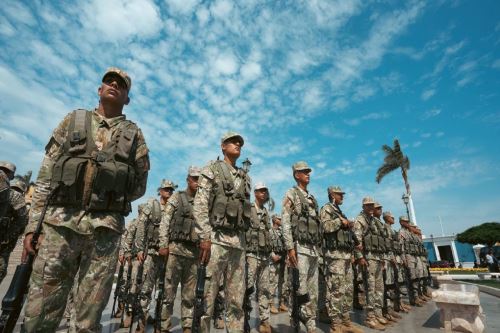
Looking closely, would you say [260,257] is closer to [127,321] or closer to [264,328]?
[264,328]

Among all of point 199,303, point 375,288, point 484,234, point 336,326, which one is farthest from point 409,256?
point 484,234

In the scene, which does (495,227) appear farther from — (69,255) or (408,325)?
(69,255)

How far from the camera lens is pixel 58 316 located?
256 cm

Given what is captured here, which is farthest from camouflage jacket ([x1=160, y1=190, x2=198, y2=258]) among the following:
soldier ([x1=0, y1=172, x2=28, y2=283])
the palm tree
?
the palm tree

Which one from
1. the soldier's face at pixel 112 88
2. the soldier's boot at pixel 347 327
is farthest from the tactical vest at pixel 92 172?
the soldier's boot at pixel 347 327

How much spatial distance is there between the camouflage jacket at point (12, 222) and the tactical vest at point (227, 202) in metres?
4.28

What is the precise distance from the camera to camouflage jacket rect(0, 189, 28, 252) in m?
5.64

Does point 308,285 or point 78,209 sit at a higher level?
point 78,209

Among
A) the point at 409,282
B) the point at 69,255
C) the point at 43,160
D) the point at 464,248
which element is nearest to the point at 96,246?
the point at 69,255

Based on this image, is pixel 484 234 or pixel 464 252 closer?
pixel 484 234

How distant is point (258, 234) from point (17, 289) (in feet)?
21.5

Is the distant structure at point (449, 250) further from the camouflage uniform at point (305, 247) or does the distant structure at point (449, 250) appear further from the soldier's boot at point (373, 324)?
the camouflage uniform at point (305, 247)

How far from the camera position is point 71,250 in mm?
2648

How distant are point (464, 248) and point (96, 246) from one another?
192 ft
